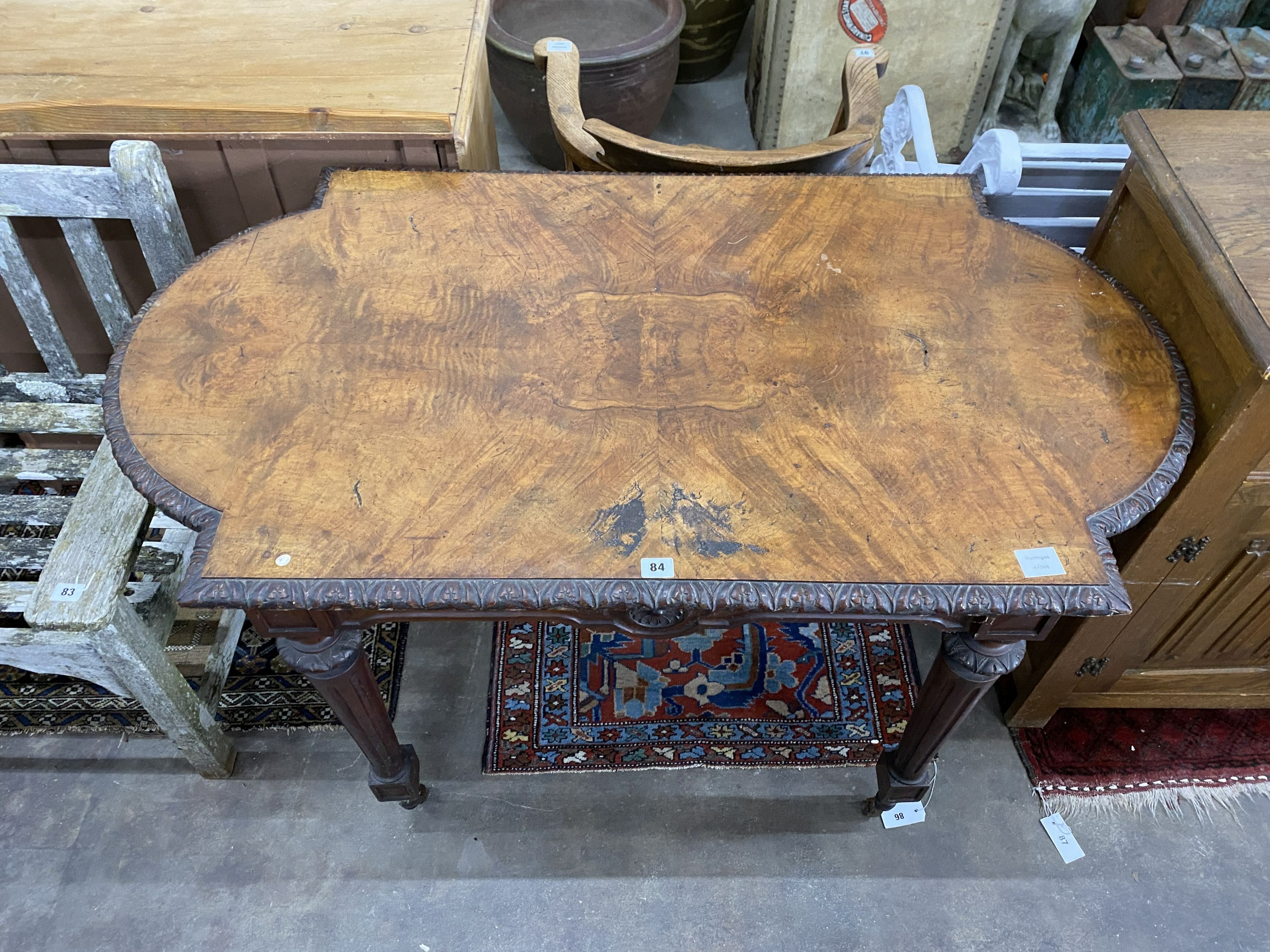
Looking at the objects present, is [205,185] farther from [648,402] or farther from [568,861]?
[568,861]

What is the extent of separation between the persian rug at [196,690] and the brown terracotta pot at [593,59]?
1773mm

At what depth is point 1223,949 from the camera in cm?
153

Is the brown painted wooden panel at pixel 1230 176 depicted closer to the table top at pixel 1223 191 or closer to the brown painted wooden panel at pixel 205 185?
the table top at pixel 1223 191

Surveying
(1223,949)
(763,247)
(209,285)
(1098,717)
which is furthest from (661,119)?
(1223,949)

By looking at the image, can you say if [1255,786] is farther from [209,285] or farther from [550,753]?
[209,285]

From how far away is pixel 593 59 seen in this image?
2510 mm

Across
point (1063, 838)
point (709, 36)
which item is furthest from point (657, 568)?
point (709, 36)

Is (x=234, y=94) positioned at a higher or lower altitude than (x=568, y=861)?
higher

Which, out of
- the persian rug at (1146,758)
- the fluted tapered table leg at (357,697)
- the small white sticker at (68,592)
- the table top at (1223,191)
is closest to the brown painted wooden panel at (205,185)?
the small white sticker at (68,592)

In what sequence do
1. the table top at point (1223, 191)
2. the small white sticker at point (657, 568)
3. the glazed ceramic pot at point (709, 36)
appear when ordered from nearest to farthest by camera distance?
the small white sticker at point (657, 568) → the table top at point (1223, 191) → the glazed ceramic pot at point (709, 36)

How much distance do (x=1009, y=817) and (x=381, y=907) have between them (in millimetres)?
1256

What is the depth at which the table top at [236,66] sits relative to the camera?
150 centimetres

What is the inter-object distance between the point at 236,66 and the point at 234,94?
11 centimetres

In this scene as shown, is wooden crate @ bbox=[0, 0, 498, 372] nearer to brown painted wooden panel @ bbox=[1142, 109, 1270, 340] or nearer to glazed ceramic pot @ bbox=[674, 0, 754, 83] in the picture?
brown painted wooden panel @ bbox=[1142, 109, 1270, 340]
